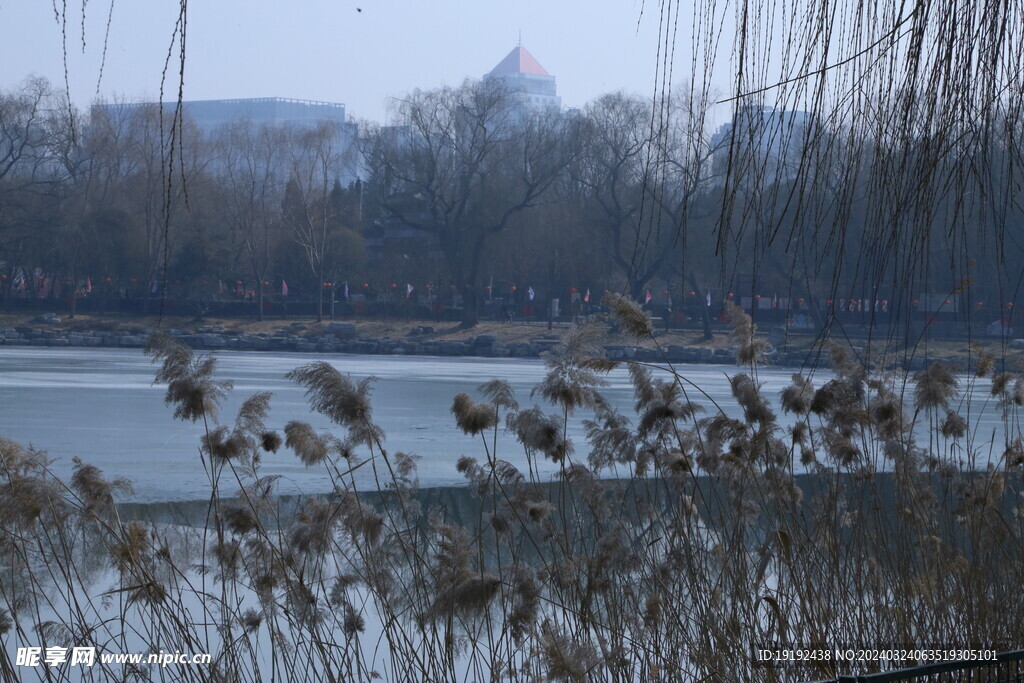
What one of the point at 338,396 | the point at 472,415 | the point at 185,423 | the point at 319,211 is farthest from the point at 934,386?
the point at 319,211

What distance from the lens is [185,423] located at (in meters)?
12.9

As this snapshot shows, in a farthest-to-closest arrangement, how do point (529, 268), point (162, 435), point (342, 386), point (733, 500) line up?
1. point (529, 268)
2. point (162, 435)
3. point (733, 500)
4. point (342, 386)

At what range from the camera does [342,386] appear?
11.5 feet

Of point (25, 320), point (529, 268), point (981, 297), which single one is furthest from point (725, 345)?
point (25, 320)

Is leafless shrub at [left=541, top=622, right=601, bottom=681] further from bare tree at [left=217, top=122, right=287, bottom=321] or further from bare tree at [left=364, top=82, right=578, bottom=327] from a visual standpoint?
bare tree at [left=217, top=122, right=287, bottom=321]

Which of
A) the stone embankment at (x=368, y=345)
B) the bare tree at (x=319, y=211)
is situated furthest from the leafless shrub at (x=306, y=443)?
the bare tree at (x=319, y=211)

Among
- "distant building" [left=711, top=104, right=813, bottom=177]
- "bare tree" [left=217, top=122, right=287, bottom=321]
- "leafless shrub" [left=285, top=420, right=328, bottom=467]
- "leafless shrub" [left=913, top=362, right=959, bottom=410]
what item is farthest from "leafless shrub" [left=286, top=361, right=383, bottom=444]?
"bare tree" [left=217, top=122, right=287, bottom=321]

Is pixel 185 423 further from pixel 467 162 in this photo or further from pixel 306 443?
pixel 467 162

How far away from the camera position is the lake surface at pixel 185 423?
30.0ft

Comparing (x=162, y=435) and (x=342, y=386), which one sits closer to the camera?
(x=342, y=386)

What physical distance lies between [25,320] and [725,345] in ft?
89.4

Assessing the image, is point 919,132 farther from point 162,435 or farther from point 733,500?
point 162,435

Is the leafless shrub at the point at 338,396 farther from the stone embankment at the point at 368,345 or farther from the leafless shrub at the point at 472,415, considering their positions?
the stone embankment at the point at 368,345

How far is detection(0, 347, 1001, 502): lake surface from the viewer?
9133 millimetres
